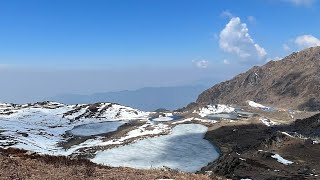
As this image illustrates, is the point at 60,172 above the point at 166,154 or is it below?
above

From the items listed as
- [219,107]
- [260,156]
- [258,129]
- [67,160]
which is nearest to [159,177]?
[67,160]

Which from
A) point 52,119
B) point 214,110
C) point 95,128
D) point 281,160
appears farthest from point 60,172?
point 214,110

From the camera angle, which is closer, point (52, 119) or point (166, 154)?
point (166, 154)

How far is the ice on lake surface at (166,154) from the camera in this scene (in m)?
61.8

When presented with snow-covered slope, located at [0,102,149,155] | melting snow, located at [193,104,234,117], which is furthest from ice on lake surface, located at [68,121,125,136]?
melting snow, located at [193,104,234,117]

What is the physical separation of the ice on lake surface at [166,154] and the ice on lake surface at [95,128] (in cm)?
2687

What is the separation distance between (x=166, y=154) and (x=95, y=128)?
4786cm

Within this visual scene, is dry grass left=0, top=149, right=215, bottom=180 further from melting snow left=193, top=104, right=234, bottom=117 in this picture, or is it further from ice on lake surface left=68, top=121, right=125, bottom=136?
melting snow left=193, top=104, right=234, bottom=117

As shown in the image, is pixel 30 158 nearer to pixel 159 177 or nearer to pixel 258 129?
pixel 159 177

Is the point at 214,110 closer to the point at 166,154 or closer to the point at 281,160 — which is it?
the point at 166,154

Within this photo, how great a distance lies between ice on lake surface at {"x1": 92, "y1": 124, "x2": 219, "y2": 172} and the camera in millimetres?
61812

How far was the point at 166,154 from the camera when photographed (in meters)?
68.9

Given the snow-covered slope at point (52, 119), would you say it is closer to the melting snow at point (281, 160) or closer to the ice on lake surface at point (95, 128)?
the ice on lake surface at point (95, 128)

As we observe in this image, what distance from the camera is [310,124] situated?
7731 centimetres
